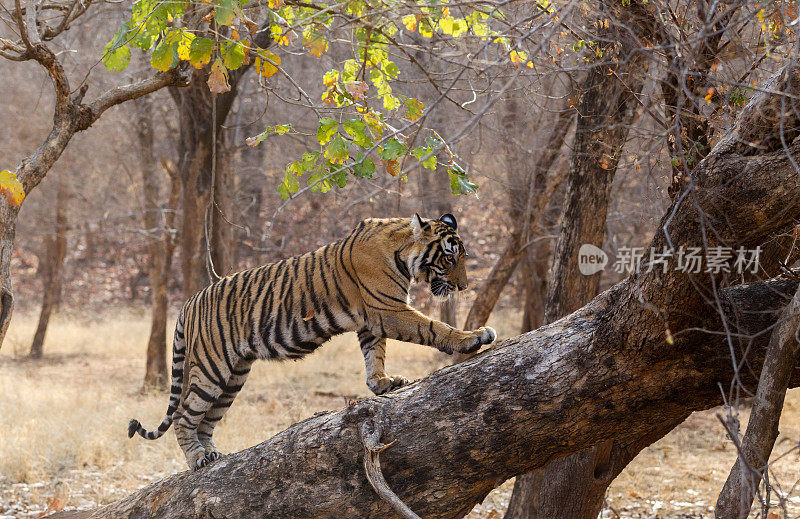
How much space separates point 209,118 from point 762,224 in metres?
6.59

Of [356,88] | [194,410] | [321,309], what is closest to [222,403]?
[194,410]

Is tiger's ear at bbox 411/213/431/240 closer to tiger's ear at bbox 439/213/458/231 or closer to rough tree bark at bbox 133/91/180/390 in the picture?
tiger's ear at bbox 439/213/458/231

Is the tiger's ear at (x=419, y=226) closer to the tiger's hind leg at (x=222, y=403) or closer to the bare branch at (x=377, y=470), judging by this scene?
the bare branch at (x=377, y=470)

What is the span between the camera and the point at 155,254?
1198cm

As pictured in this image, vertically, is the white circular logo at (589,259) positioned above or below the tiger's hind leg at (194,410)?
above

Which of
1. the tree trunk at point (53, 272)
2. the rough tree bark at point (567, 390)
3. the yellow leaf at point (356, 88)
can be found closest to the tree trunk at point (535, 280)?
the rough tree bark at point (567, 390)

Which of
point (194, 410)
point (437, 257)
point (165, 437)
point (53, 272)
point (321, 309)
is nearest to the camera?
point (437, 257)

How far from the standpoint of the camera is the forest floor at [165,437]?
22.5 ft

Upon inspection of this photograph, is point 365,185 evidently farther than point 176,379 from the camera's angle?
Yes

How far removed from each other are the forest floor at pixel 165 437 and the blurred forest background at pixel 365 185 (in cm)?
3

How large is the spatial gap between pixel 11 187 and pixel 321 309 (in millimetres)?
1968

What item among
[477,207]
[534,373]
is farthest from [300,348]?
[477,207]

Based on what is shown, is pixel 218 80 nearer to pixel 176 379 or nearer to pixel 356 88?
pixel 356 88

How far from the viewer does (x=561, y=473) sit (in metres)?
5.20
